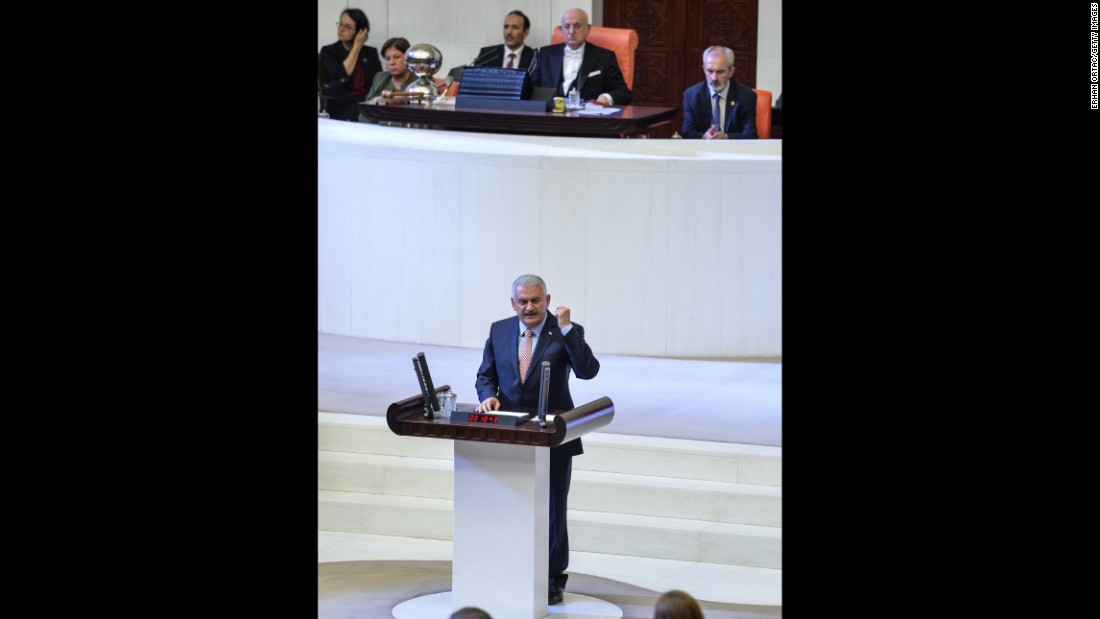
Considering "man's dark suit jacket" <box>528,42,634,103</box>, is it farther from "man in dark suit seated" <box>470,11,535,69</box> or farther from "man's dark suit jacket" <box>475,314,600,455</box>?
"man's dark suit jacket" <box>475,314,600,455</box>

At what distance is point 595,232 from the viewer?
10008 mm

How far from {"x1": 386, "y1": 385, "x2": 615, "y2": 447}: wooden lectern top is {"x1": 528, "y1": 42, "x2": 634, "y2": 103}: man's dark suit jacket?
15.0ft

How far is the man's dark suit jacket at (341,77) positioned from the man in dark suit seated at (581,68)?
6.18 ft

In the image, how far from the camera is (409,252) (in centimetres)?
1043

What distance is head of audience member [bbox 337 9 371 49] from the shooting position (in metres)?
14.1

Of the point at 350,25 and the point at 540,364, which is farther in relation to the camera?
the point at 350,25

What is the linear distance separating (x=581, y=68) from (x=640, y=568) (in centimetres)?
429

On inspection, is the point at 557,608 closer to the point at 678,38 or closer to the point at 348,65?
the point at 348,65

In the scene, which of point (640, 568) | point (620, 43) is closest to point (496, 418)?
point (640, 568)

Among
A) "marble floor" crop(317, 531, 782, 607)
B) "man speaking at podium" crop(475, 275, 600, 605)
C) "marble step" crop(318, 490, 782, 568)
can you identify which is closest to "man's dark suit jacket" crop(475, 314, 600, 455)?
"man speaking at podium" crop(475, 275, 600, 605)
